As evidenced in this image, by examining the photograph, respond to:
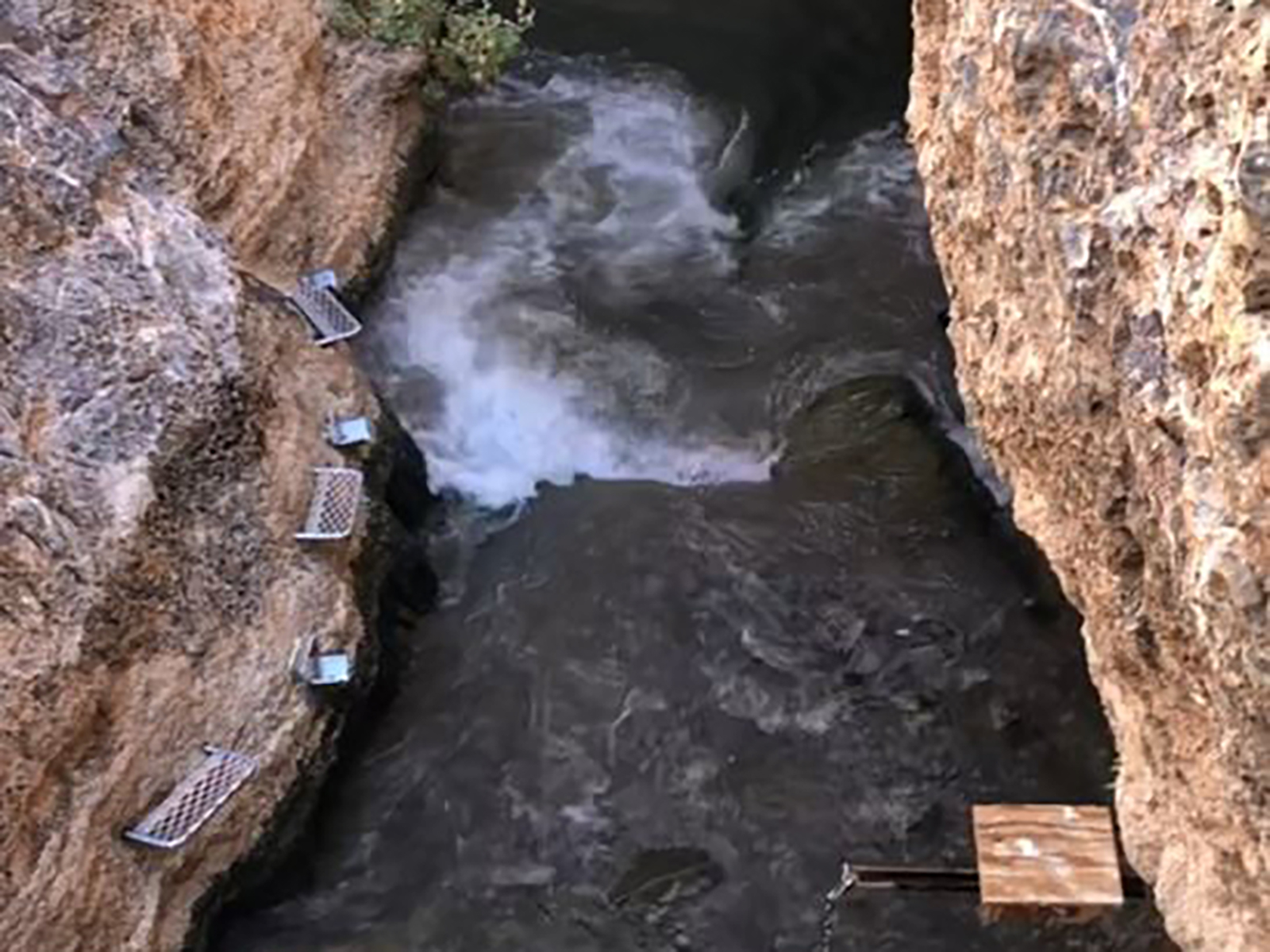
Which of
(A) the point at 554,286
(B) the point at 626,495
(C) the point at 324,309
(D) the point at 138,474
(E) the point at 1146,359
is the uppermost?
(E) the point at 1146,359

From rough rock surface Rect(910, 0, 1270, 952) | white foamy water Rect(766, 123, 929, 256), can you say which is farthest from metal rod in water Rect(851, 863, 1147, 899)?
white foamy water Rect(766, 123, 929, 256)

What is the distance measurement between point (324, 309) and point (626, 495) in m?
1.41

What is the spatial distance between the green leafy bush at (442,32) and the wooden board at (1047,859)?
480 cm

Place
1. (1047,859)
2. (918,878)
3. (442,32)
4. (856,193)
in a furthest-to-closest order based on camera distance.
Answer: (856,193), (442,32), (918,878), (1047,859)

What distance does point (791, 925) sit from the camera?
234 inches

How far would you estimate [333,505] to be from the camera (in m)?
6.61

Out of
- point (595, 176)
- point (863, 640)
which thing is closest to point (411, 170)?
point (595, 176)

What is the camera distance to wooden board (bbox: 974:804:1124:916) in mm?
5160

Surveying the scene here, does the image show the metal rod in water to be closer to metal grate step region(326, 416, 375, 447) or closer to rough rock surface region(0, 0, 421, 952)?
rough rock surface region(0, 0, 421, 952)

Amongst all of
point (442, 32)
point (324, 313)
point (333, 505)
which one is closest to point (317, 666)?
point (333, 505)

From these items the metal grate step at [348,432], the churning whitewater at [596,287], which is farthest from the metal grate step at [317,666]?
the churning whitewater at [596,287]

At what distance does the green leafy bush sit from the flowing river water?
55 centimetres

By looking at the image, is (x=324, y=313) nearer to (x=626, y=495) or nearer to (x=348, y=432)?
(x=348, y=432)

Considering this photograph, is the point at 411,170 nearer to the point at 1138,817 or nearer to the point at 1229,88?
the point at 1138,817
